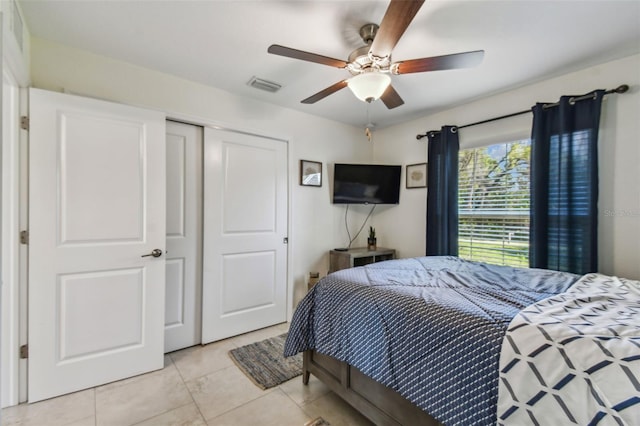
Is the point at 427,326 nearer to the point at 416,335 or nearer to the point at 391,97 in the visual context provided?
the point at 416,335

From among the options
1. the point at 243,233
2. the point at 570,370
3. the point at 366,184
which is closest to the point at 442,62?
the point at 570,370

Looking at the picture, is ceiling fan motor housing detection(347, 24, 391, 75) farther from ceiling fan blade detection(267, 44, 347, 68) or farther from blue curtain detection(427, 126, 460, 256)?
blue curtain detection(427, 126, 460, 256)

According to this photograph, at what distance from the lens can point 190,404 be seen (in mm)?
1778

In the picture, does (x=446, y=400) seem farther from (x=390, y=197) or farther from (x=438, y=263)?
(x=390, y=197)

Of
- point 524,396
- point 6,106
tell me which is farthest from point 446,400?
point 6,106

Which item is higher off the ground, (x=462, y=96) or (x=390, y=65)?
(x=462, y=96)

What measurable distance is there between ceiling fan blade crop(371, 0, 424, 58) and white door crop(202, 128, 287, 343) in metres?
1.68

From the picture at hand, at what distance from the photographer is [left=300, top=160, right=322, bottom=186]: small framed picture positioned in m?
3.24

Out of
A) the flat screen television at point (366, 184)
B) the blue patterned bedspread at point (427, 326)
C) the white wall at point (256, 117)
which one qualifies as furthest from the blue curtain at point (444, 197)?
the white wall at point (256, 117)

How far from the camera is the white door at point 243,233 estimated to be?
8.60 feet

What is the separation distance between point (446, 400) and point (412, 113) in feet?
9.40

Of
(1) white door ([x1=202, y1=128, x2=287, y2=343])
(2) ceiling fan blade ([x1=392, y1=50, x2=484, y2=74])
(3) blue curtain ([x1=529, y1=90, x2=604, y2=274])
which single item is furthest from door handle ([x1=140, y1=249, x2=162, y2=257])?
(3) blue curtain ([x1=529, y1=90, x2=604, y2=274])

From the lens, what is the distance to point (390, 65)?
170 centimetres

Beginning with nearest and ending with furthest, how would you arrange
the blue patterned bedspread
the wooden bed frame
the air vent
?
the blue patterned bedspread
the wooden bed frame
the air vent
